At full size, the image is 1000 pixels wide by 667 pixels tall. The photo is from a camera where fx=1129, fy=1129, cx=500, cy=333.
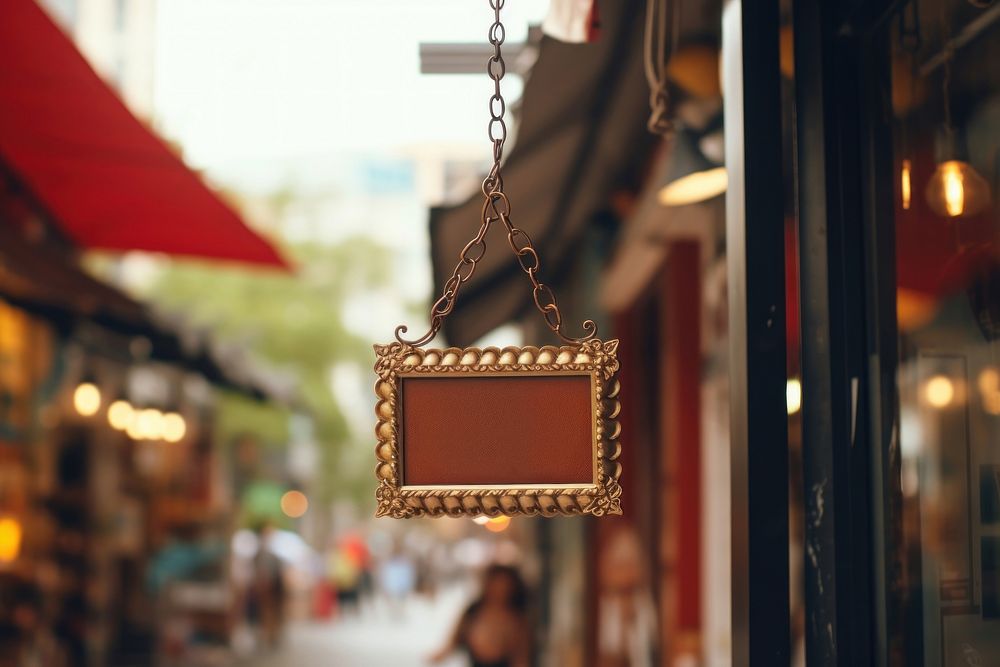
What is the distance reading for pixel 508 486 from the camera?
6.09ft

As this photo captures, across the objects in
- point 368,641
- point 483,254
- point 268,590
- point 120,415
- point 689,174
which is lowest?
point 368,641

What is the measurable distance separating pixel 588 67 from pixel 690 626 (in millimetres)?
3174

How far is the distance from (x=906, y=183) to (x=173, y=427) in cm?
1348

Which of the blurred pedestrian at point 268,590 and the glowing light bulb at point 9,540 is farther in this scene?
the blurred pedestrian at point 268,590

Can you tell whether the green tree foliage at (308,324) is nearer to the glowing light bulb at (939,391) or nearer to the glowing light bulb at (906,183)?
the glowing light bulb at (906,183)

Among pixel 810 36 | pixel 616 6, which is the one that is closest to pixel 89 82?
pixel 616 6

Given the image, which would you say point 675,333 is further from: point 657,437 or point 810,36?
point 810,36

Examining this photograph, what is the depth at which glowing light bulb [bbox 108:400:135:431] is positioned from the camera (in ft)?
40.9

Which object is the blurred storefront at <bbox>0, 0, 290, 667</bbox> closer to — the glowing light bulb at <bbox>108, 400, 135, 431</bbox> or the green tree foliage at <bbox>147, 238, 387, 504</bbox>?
the glowing light bulb at <bbox>108, 400, 135, 431</bbox>

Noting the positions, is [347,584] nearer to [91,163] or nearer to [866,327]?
[91,163]

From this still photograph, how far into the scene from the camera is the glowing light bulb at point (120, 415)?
12477mm

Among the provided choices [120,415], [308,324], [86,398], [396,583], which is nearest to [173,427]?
[120,415]

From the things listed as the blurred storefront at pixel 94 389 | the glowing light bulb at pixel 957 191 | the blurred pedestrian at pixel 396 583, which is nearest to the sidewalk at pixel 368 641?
the blurred pedestrian at pixel 396 583

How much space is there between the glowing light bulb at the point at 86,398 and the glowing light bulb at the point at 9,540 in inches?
82.6
